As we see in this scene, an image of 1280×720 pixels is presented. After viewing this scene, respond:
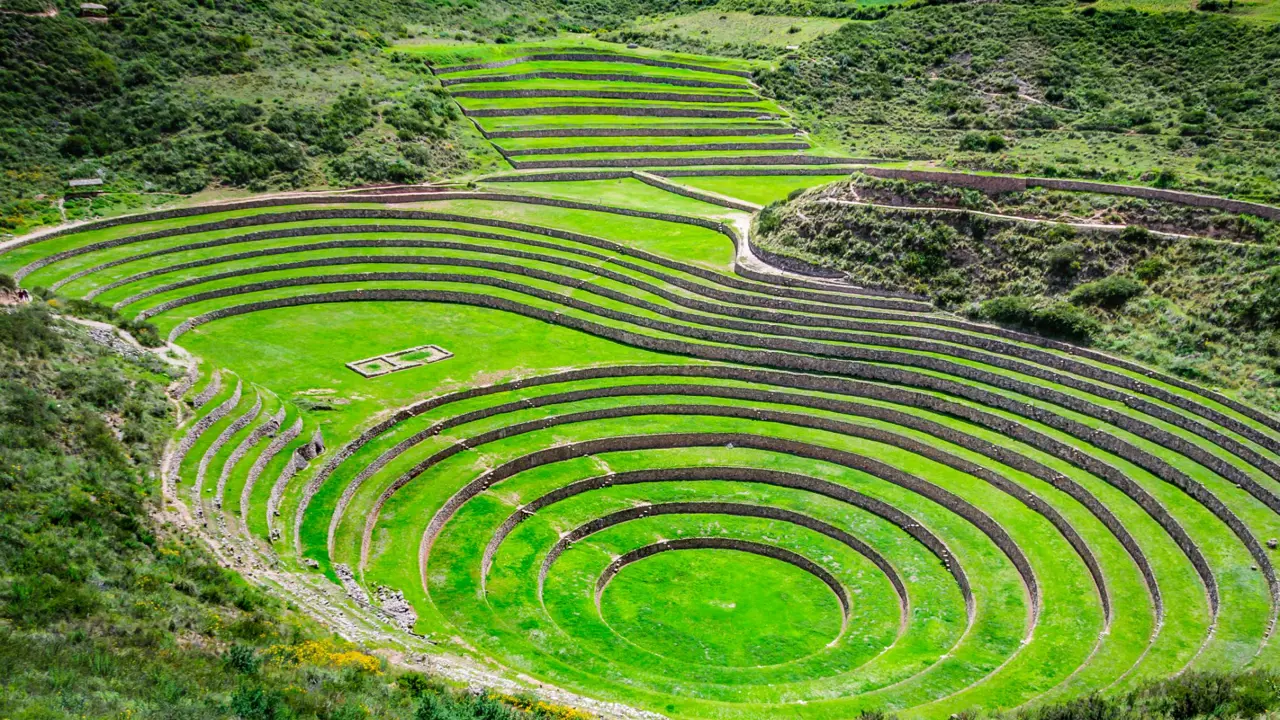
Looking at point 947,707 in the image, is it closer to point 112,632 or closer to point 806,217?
point 112,632

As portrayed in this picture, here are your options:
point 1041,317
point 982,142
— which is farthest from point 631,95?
point 1041,317

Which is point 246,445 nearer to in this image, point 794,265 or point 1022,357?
point 794,265

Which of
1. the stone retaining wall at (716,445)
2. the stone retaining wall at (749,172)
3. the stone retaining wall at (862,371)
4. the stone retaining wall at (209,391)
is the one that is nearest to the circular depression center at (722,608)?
the stone retaining wall at (716,445)

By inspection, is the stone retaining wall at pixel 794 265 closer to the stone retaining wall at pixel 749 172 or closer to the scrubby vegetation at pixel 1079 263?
the scrubby vegetation at pixel 1079 263

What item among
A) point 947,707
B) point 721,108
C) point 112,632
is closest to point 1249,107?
point 721,108

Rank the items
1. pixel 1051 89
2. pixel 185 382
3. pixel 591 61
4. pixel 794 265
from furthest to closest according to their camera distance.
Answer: pixel 591 61 < pixel 1051 89 < pixel 794 265 < pixel 185 382

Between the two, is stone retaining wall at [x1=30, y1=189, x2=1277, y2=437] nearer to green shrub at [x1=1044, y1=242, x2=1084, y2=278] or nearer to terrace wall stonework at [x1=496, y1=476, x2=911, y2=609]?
green shrub at [x1=1044, y1=242, x2=1084, y2=278]
